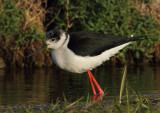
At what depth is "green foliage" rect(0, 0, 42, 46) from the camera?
1305 cm

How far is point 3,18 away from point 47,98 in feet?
16.9

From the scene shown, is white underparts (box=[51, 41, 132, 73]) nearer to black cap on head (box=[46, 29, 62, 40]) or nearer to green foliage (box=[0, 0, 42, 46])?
black cap on head (box=[46, 29, 62, 40])

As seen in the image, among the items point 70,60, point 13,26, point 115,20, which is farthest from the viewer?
point 115,20

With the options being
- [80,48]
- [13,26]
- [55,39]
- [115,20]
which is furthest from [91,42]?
[13,26]

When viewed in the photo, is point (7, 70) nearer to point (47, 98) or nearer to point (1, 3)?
point (1, 3)

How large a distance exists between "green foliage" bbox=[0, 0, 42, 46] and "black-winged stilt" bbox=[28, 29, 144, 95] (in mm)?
4144

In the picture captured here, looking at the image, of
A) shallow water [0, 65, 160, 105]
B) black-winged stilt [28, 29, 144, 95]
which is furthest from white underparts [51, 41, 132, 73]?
shallow water [0, 65, 160, 105]

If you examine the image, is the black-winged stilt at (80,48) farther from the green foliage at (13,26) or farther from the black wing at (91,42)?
the green foliage at (13,26)

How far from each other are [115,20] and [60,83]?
3.40 metres

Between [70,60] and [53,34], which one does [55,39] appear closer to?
[53,34]

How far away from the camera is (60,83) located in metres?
10.7

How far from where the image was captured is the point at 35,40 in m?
13.4

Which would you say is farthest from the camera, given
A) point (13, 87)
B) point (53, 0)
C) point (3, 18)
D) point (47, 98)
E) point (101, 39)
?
point (53, 0)

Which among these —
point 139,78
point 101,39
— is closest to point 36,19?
point 139,78
